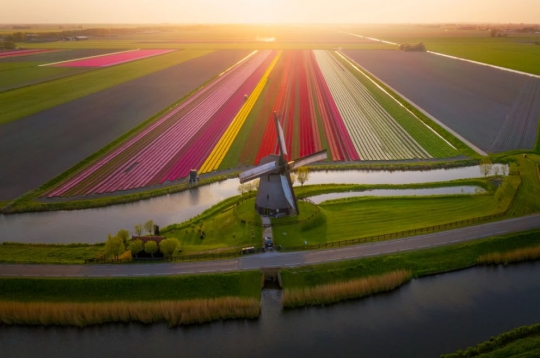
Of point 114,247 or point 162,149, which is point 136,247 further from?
point 162,149

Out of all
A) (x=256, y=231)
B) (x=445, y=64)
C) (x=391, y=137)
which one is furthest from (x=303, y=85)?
(x=256, y=231)

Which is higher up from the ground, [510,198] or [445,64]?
[445,64]

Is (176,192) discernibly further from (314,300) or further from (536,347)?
(536,347)

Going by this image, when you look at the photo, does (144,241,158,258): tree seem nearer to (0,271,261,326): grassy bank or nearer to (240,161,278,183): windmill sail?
(0,271,261,326): grassy bank

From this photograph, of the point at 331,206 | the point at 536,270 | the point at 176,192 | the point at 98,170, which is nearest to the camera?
the point at 536,270

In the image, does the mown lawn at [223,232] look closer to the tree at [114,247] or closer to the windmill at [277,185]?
the windmill at [277,185]

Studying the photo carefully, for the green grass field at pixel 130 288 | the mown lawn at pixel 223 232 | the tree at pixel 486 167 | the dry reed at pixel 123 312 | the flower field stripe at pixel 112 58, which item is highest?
the flower field stripe at pixel 112 58

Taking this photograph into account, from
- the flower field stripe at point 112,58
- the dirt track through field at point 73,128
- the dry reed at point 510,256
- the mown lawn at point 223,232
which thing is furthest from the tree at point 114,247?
the flower field stripe at point 112,58
